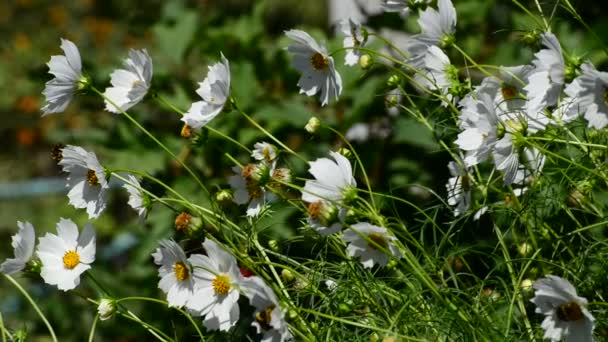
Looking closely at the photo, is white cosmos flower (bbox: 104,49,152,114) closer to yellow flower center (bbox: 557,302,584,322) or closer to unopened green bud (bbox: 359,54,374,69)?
unopened green bud (bbox: 359,54,374,69)

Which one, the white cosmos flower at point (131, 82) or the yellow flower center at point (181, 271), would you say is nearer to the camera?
the yellow flower center at point (181, 271)

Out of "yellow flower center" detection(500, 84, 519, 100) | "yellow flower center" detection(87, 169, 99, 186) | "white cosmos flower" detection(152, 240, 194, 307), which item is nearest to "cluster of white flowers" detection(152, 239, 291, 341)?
"white cosmos flower" detection(152, 240, 194, 307)

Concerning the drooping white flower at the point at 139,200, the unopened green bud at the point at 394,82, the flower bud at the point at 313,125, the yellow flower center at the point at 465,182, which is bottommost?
the yellow flower center at the point at 465,182

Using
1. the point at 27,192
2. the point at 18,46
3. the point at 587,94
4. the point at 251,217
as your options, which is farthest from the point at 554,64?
the point at 18,46

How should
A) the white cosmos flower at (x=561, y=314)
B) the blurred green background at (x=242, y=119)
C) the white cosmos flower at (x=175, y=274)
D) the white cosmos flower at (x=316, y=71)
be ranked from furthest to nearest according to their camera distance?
the blurred green background at (x=242, y=119) → the white cosmos flower at (x=316, y=71) → the white cosmos flower at (x=175, y=274) → the white cosmos flower at (x=561, y=314)

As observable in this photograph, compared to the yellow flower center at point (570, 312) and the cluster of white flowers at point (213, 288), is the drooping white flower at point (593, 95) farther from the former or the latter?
the cluster of white flowers at point (213, 288)

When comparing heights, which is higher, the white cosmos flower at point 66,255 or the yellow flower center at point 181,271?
the yellow flower center at point 181,271

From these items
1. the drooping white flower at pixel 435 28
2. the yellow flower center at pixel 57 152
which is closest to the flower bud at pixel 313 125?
the drooping white flower at pixel 435 28
